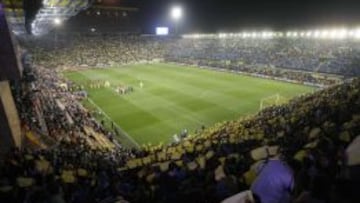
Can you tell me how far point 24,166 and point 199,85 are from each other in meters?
32.8

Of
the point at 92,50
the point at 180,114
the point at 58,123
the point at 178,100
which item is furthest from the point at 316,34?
the point at 92,50

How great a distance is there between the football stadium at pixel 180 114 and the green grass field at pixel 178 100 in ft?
0.55

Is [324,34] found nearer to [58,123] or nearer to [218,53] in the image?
[218,53]

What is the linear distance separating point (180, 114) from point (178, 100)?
517cm

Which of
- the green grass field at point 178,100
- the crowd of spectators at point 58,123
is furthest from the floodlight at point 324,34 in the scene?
the crowd of spectators at point 58,123

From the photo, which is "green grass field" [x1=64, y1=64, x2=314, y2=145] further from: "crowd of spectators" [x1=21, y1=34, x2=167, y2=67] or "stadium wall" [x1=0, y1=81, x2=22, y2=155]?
"crowd of spectators" [x1=21, y1=34, x2=167, y2=67]

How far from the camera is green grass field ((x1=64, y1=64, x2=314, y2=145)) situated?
83.2ft

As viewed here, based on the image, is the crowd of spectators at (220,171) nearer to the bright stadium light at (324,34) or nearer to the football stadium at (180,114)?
the football stadium at (180,114)

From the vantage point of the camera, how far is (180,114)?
2802 cm

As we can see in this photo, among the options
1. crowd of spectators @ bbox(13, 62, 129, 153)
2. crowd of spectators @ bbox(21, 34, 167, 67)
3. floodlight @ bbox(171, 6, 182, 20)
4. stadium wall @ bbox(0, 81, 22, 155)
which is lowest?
crowd of spectators @ bbox(13, 62, 129, 153)

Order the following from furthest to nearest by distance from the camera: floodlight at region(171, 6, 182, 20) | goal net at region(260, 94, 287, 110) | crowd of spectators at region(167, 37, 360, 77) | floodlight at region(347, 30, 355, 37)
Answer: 1. floodlight at region(171, 6, 182, 20)
2. floodlight at region(347, 30, 355, 37)
3. crowd of spectators at region(167, 37, 360, 77)
4. goal net at region(260, 94, 287, 110)

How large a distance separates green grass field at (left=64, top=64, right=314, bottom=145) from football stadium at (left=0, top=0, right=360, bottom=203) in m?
0.17

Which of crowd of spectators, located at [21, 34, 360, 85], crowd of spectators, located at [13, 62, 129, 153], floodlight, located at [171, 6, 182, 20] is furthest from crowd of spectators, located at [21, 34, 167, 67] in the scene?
crowd of spectators, located at [13, 62, 129, 153]

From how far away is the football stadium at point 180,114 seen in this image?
6.57 meters
